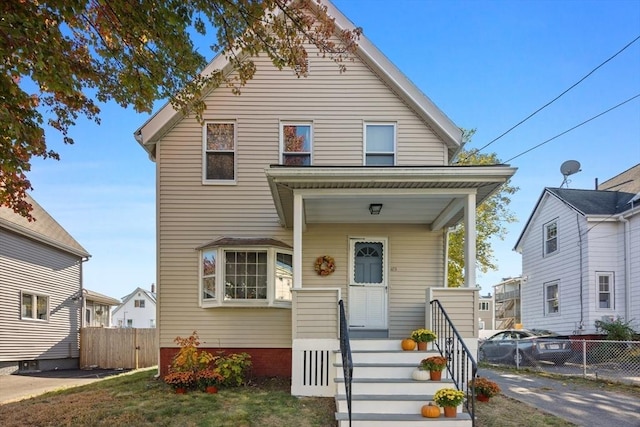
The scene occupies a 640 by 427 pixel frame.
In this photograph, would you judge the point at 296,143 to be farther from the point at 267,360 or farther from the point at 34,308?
the point at 34,308

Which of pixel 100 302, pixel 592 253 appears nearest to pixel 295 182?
pixel 592 253

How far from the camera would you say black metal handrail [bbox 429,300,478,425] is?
6984 mm

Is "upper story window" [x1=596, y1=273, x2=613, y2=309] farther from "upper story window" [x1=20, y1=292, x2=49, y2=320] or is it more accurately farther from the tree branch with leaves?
"upper story window" [x1=20, y1=292, x2=49, y2=320]

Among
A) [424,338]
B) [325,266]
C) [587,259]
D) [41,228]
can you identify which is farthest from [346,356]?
[41,228]

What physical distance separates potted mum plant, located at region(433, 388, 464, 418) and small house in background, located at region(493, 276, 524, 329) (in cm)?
2622

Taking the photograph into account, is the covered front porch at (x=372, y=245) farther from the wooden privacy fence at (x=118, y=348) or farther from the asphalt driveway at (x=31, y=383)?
the wooden privacy fence at (x=118, y=348)

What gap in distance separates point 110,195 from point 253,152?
12307mm

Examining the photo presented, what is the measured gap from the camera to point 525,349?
1332cm

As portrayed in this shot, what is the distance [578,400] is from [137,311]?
48.2 m

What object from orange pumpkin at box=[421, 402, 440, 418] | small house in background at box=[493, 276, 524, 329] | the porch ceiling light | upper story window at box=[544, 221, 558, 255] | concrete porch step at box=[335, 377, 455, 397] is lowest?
small house in background at box=[493, 276, 524, 329]

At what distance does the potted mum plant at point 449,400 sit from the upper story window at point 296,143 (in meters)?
5.73

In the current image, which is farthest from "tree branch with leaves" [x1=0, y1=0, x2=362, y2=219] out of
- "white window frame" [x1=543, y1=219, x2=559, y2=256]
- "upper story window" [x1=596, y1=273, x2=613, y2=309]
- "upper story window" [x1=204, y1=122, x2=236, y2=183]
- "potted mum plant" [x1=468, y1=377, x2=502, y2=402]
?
"white window frame" [x1=543, y1=219, x2=559, y2=256]

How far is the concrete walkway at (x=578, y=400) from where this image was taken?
691 centimetres

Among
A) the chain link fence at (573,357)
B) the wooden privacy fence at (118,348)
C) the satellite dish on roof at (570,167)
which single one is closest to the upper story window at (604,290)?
the chain link fence at (573,357)
